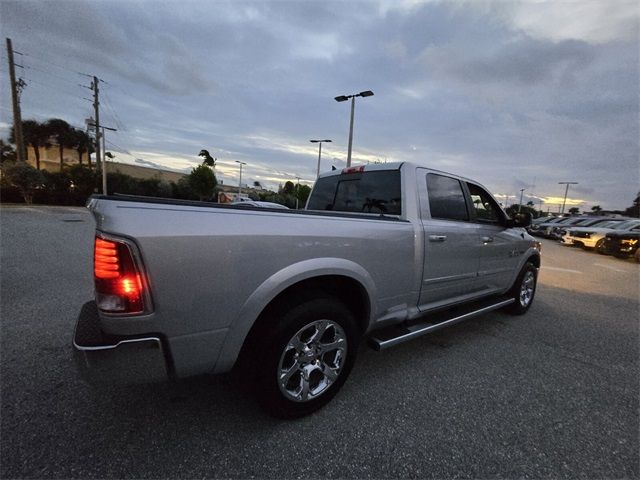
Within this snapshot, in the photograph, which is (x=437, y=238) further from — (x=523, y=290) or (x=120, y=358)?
(x=523, y=290)

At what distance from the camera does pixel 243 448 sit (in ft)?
6.10

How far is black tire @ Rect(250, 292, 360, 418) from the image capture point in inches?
75.2

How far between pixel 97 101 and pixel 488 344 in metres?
38.5

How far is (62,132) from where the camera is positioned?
161 ft

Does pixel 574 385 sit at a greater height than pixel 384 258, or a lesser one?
lesser

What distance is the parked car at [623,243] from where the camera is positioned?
11742mm

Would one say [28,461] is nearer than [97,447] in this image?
Yes

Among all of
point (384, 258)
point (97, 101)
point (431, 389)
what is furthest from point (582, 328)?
point (97, 101)

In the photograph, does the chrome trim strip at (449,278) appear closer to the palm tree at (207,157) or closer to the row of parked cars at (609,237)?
the row of parked cars at (609,237)

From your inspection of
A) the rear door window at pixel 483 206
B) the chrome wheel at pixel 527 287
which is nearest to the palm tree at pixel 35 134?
the rear door window at pixel 483 206

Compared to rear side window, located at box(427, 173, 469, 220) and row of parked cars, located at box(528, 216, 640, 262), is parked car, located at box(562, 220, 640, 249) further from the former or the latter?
rear side window, located at box(427, 173, 469, 220)

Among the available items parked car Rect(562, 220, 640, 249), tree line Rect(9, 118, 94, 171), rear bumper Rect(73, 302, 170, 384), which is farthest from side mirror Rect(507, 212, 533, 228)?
tree line Rect(9, 118, 94, 171)

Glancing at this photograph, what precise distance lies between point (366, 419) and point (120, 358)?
1.62 meters

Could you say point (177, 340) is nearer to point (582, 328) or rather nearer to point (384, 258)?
point (384, 258)
